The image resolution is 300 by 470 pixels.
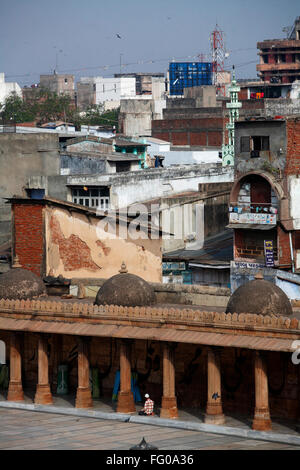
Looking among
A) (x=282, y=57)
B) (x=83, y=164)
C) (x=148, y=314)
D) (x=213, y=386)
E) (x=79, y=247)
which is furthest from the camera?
(x=282, y=57)

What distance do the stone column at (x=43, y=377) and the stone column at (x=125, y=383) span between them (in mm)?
2747

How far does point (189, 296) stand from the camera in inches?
1531

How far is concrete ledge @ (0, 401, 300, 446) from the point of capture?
98.1ft

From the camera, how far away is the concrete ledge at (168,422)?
29906 mm

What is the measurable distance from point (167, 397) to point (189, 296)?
21.7 ft

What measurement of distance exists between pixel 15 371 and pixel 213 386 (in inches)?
284

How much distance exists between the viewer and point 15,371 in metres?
36.1

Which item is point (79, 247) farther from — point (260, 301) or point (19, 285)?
point (260, 301)

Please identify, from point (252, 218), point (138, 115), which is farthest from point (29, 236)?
point (138, 115)

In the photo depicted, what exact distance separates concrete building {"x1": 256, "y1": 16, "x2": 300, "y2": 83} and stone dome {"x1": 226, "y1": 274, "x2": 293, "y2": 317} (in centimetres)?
10029

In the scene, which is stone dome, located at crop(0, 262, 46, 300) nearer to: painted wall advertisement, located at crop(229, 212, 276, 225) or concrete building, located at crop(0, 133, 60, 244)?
painted wall advertisement, located at crop(229, 212, 276, 225)

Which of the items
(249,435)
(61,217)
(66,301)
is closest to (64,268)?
(61,217)

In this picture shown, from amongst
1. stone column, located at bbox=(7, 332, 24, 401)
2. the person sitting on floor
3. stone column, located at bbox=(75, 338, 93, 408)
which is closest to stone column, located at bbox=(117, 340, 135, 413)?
the person sitting on floor
